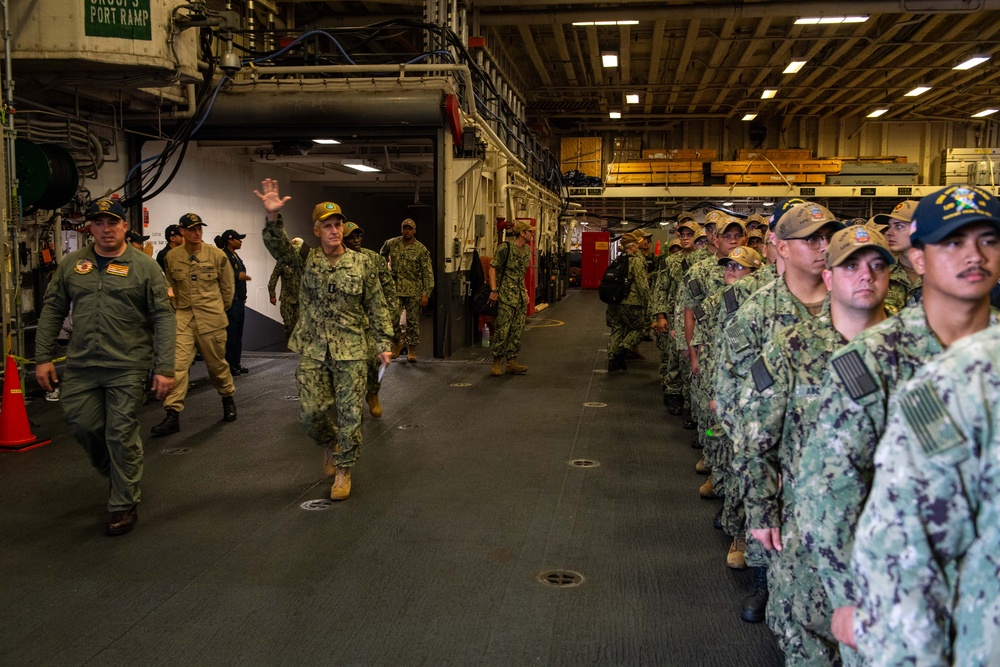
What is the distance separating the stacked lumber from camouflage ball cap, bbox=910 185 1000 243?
23159mm

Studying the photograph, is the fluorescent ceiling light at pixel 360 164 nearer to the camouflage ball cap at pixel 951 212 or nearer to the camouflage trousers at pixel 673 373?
the camouflage trousers at pixel 673 373

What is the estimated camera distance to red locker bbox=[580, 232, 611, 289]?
28094 mm

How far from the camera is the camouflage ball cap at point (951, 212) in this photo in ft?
5.64

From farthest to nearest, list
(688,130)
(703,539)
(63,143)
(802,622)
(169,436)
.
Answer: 1. (688,130)
2. (63,143)
3. (169,436)
4. (703,539)
5. (802,622)

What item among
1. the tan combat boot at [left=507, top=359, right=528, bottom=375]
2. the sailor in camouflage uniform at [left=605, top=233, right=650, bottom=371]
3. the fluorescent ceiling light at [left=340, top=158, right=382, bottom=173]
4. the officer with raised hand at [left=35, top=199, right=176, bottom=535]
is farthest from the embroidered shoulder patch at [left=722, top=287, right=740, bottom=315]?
the fluorescent ceiling light at [left=340, top=158, right=382, bottom=173]

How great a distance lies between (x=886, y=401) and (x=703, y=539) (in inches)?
113

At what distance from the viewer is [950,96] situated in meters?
22.8

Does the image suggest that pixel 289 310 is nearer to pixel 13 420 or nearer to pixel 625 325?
pixel 13 420

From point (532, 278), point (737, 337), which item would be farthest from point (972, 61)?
point (737, 337)

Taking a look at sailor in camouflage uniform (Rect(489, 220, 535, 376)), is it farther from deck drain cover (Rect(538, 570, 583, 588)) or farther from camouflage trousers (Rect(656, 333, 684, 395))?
deck drain cover (Rect(538, 570, 583, 588))

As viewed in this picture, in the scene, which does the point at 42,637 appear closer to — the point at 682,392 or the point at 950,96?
the point at 682,392

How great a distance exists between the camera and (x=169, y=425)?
695 cm

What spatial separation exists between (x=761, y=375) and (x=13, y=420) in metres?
6.00

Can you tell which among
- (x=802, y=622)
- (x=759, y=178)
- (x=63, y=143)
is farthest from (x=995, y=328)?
(x=759, y=178)
